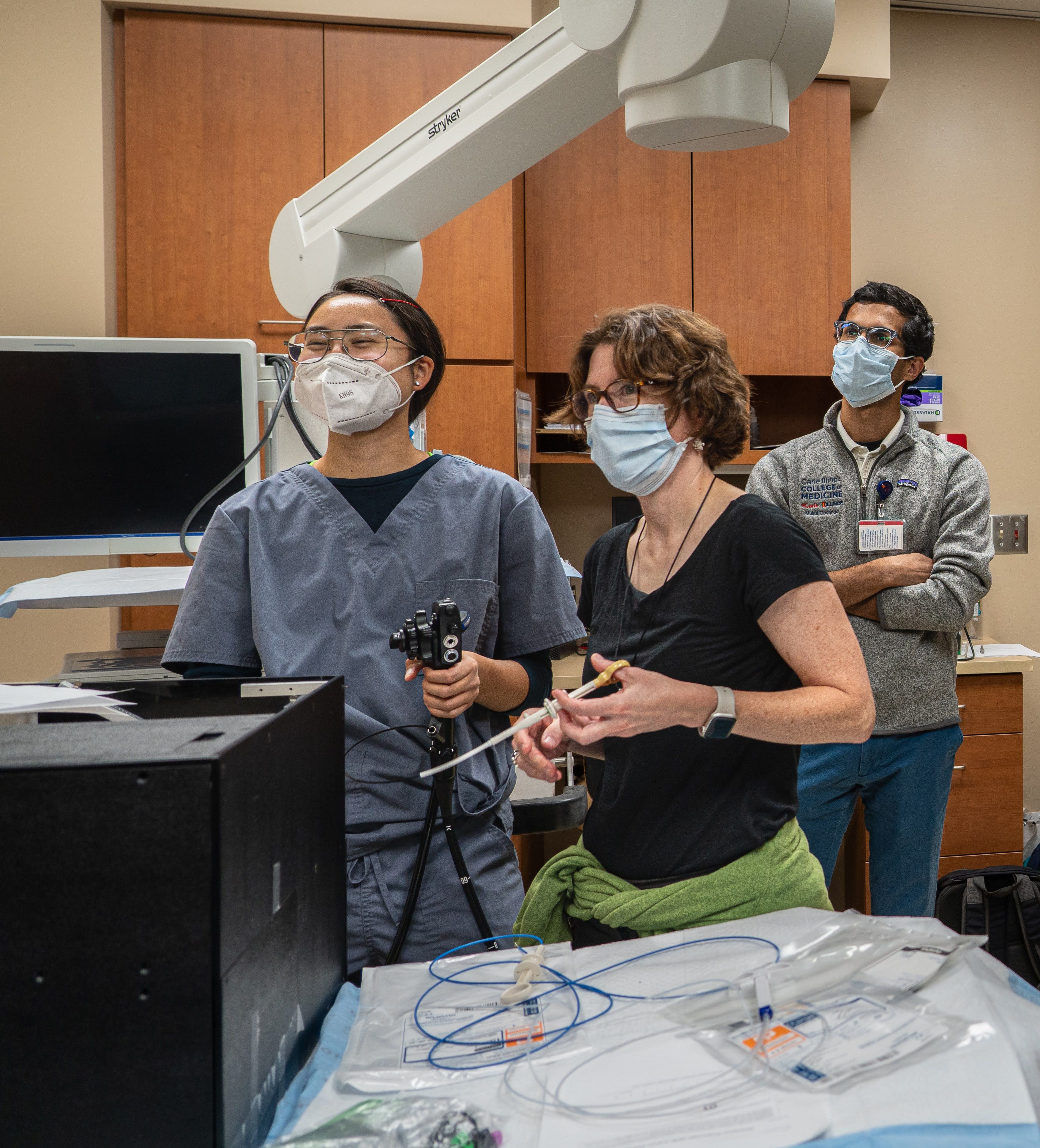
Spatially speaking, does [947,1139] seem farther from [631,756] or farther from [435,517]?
[435,517]

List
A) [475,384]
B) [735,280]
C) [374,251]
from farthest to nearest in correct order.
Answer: [735,280] → [475,384] → [374,251]

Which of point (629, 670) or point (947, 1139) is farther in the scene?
point (629, 670)

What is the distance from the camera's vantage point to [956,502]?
1.80 m

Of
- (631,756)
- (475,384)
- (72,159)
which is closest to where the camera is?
(631,756)

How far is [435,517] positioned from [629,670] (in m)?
0.40

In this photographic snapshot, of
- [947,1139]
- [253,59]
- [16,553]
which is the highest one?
[253,59]

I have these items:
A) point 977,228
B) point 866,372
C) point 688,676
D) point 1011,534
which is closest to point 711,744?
point 688,676

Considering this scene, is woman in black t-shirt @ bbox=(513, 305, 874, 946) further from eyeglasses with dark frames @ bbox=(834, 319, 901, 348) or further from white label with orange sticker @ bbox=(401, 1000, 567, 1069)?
eyeglasses with dark frames @ bbox=(834, 319, 901, 348)

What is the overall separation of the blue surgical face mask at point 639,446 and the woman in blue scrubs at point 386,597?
136mm

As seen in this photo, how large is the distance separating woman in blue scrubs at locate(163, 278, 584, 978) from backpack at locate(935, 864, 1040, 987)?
5.14 feet

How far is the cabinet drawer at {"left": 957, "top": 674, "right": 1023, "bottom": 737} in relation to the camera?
269 centimetres

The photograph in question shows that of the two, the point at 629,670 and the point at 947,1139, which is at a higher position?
the point at 629,670

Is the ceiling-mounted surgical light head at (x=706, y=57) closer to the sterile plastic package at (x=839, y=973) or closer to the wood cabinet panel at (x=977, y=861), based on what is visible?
the sterile plastic package at (x=839, y=973)

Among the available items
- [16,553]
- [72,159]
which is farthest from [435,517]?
[72,159]
